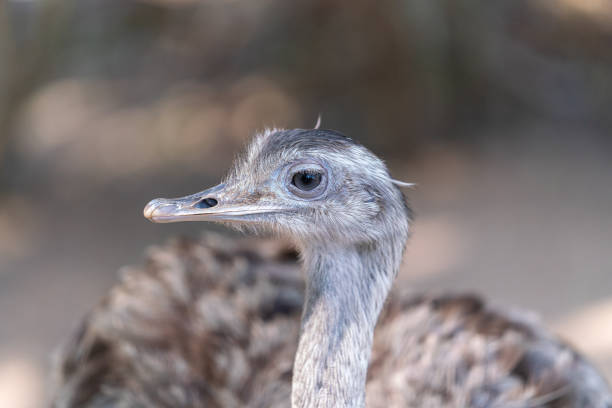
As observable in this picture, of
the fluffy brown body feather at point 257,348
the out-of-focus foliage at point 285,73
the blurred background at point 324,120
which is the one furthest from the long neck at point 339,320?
the out-of-focus foliage at point 285,73

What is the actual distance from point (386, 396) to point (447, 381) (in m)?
0.20

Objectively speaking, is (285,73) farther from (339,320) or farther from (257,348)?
(339,320)

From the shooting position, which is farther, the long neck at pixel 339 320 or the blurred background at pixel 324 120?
the blurred background at pixel 324 120

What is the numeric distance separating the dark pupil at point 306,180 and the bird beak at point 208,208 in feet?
0.24

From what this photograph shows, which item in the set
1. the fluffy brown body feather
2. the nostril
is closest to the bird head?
the nostril

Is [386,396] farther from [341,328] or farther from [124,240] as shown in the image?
[124,240]

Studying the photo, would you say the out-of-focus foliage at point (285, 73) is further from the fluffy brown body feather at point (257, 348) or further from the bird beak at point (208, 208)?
the bird beak at point (208, 208)

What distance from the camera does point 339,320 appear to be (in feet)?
5.59

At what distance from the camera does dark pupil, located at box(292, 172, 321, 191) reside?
1693 mm

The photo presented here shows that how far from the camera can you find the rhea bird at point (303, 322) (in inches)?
67.1

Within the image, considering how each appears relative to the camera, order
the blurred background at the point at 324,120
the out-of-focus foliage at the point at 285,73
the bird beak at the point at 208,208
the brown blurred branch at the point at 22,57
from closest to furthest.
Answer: the bird beak at the point at 208,208, the blurred background at the point at 324,120, the brown blurred branch at the point at 22,57, the out-of-focus foliage at the point at 285,73

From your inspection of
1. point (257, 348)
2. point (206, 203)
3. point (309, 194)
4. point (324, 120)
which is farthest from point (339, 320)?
point (324, 120)

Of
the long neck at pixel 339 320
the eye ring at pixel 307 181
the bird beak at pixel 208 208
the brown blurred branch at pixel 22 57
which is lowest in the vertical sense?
the long neck at pixel 339 320

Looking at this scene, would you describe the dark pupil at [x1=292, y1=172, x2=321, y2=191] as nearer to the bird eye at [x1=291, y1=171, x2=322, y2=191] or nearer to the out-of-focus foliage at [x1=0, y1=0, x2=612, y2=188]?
the bird eye at [x1=291, y1=171, x2=322, y2=191]
